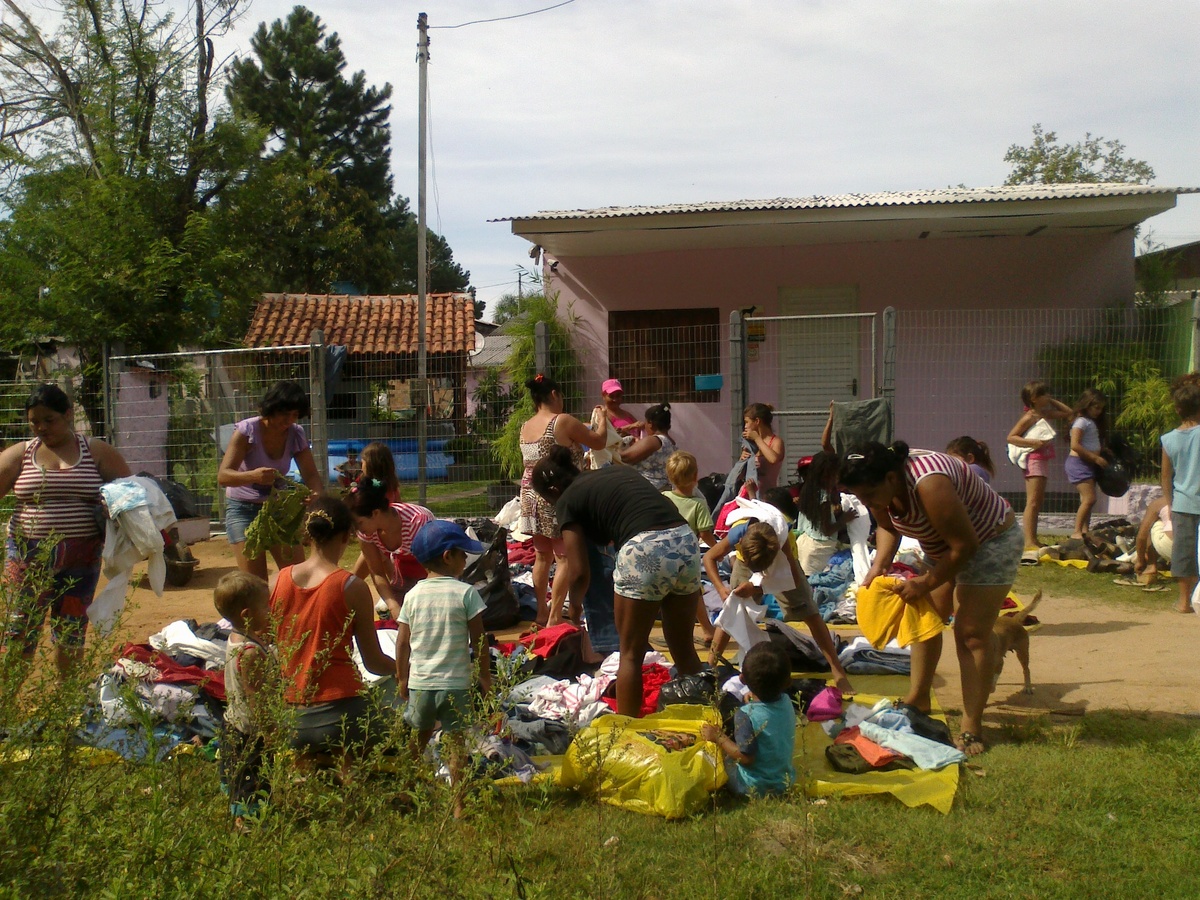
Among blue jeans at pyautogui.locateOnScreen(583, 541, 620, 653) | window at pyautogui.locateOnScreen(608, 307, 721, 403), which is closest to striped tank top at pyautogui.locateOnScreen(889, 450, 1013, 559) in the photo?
blue jeans at pyautogui.locateOnScreen(583, 541, 620, 653)

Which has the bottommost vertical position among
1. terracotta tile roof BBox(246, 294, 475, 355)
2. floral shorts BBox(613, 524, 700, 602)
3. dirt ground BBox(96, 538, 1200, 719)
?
dirt ground BBox(96, 538, 1200, 719)

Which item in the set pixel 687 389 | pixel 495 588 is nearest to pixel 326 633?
pixel 495 588

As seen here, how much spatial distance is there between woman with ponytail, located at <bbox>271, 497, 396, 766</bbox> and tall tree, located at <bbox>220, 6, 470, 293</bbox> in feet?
87.2

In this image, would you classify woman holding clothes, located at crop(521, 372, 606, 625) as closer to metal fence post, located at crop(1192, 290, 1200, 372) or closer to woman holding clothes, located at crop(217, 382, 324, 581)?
woman holding clothes, located at crop(217, 382, 324, 581)

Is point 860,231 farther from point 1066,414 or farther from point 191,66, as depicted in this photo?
point 191,66

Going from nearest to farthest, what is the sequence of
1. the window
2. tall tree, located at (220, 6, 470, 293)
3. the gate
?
the gate < the window < tall tree, located at (220, 6, 470, 293)

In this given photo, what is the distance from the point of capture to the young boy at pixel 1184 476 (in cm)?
698

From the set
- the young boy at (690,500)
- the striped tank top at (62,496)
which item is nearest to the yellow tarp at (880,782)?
the young boy at (690,500)

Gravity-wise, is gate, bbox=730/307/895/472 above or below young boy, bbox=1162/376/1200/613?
above

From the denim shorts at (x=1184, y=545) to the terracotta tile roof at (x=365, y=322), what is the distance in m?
13.6

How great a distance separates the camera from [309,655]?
3.99m

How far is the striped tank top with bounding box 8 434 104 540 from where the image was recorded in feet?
17.0

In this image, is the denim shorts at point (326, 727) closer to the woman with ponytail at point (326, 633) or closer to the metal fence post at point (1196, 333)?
the woman with ponytail at point (326, 633)

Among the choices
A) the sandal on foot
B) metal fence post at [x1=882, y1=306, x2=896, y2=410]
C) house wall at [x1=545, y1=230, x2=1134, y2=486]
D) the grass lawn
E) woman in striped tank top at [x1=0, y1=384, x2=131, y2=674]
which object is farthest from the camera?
house wall at [x1=545, y1=230, x2=1134, y2=486]
